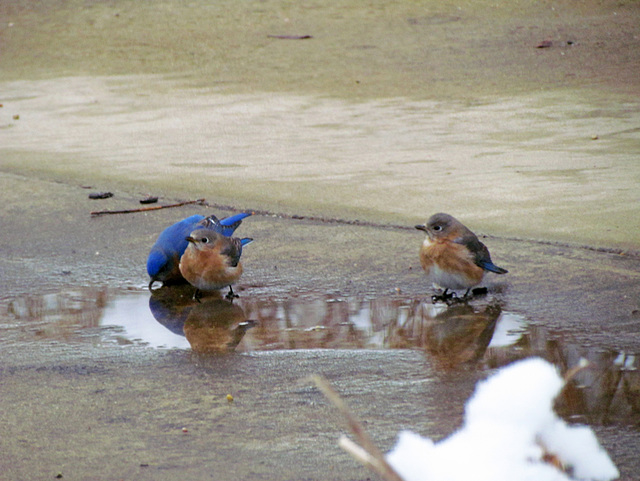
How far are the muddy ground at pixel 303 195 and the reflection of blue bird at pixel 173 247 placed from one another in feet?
0.81

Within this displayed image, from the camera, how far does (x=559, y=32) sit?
14141 millimetres

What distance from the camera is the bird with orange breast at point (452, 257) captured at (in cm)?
443

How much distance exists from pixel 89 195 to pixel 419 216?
9.19 feet

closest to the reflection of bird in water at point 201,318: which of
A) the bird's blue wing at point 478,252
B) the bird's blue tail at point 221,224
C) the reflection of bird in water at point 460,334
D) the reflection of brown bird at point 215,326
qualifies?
the reflection of brown bird at point 215,326

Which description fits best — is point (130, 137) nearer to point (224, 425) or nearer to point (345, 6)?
point (224, 425)

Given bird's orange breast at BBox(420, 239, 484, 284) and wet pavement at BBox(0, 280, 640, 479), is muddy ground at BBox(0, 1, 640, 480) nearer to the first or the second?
wet pavement at BBox(0, 280, 640, 479)

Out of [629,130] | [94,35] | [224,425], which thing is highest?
[94,35]

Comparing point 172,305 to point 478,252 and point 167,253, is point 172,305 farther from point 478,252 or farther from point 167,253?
point 478,252

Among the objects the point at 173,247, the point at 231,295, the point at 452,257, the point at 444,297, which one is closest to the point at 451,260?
the point at 452,257

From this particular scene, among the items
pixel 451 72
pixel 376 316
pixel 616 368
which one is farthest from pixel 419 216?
pixel 451 72

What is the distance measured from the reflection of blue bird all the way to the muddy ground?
0.25m

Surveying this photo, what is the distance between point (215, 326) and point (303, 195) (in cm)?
258

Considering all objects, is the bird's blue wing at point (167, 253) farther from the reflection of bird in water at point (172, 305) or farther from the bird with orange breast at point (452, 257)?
the bird with orange breast at point (452, 257)

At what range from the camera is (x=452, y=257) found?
174 inches
